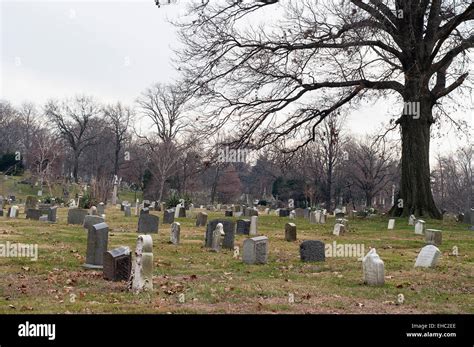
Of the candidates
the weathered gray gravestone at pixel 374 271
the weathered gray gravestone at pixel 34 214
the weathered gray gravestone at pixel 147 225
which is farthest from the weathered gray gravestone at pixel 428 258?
the weathered gray gravestone at pixel 34 214

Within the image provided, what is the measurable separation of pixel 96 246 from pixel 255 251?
3.42m

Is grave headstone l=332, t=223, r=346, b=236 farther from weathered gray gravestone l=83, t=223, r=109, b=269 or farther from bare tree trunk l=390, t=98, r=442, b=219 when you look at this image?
weathered gray gravestone l=83, t=223, r=109, b=269

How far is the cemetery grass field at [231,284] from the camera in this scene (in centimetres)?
745

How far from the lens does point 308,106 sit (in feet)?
83.3

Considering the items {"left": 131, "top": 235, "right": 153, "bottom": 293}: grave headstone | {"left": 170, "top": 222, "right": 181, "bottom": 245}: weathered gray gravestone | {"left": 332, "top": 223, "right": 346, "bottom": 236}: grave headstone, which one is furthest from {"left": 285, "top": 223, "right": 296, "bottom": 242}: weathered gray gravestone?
{"left": 131, "top": 235, "right": 153, "bottom": 293}: grave headstone

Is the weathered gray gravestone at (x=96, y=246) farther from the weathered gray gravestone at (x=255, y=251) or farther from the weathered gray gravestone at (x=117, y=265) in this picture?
the weathered gray gravestone at (x=255, y=251)

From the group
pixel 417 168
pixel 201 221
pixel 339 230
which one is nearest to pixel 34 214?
pixel 201 221

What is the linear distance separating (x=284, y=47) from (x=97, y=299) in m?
17.8

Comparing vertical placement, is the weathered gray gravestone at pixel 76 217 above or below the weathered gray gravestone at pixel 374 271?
above

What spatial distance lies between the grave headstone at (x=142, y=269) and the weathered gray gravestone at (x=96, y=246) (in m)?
2.58

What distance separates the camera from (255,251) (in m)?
12.0

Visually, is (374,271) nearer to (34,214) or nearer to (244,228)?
(244,228)

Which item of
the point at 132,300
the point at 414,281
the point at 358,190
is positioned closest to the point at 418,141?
the point at 414,281
